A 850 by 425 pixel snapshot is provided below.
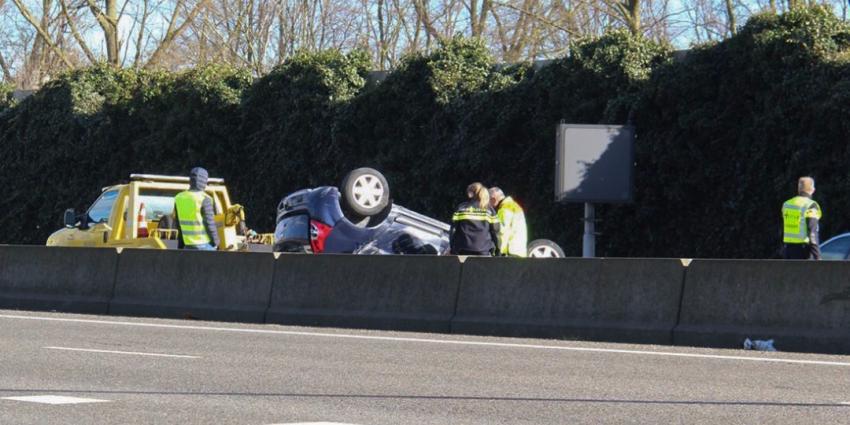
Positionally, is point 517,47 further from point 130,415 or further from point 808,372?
point 130,415

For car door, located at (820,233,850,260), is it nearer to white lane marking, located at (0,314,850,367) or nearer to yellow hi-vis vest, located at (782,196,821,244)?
yellow hi-vis vest, located at (782,196,821,244)

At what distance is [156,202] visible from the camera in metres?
20.7

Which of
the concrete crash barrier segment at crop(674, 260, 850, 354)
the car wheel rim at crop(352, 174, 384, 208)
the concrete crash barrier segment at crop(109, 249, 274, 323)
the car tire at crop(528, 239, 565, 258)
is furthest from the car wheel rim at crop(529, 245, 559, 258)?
the concrete crash barrier segment at crop(674, 260, 850, 354)

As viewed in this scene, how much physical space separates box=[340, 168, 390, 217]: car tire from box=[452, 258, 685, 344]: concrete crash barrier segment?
387cm

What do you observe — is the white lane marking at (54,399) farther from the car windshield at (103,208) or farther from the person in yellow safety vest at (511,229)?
the car windshield at (103,208)

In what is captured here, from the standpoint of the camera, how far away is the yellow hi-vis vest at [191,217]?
18.1 meters

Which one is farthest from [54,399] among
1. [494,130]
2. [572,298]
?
[494,130]

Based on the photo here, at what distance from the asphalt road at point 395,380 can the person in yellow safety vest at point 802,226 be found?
15.3 ft

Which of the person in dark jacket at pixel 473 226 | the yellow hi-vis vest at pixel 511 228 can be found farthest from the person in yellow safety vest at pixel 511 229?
the person in dark jacket at pixel 473 226

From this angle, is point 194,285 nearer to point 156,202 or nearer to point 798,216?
point 156,202

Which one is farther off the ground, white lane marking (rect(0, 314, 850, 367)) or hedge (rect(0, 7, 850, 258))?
hedge (rect(0, 7, 850, 258))

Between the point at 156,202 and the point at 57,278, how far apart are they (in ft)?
5.51

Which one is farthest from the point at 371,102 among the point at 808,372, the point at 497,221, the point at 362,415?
the point at 362,415

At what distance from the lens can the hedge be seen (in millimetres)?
23375
